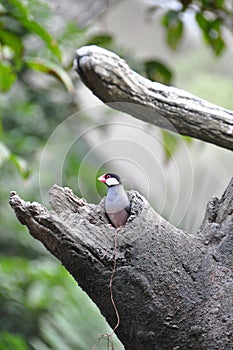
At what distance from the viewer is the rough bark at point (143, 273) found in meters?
0.66

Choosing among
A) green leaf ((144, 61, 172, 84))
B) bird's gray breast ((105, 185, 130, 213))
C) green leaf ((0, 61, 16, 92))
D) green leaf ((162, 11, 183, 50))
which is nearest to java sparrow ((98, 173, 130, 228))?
bird's gray breast ((105, 185, 130, 213))

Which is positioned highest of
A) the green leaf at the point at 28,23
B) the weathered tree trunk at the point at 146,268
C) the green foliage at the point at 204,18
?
the green foliage at the point at 204,18

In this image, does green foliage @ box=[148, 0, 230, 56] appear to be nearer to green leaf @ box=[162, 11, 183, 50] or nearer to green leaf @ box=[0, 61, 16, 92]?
green leaf @ box=[162, 11, 183, 50]

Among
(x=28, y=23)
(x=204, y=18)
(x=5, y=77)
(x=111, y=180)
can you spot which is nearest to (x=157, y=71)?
(x=204, y=18)

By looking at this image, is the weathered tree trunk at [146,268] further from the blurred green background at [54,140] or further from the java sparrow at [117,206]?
the blurred green background at [54,140]

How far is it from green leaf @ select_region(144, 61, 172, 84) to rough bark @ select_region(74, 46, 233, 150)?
0.77m

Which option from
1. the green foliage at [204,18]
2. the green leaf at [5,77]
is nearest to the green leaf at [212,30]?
the green foliage at [204,18]

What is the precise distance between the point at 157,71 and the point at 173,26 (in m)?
0.26

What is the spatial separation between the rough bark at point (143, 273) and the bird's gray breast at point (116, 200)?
1cm

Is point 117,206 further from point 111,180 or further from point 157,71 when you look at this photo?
point 157,71

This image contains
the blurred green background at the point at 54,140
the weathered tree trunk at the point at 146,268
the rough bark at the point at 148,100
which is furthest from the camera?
the blurred green background at the point at 54,140

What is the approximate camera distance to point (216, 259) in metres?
0.72

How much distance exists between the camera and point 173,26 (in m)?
1.86

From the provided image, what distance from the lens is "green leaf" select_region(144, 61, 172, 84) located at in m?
1.61
